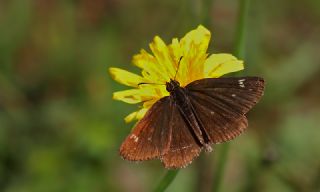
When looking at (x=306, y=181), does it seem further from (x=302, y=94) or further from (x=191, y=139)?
(x=191, y=139)

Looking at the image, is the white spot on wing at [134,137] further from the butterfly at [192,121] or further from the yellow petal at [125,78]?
the yellow petal at [125,78]

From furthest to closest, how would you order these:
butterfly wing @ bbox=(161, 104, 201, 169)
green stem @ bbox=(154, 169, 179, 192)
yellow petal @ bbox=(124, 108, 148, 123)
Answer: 1. yellow petal @ bbox=(124, 108, 148, 123)
2. green stem @ bbox=(154, 169, 179, 192)
3. butterfly wing @ bbox=(161, 104, 201, 169)

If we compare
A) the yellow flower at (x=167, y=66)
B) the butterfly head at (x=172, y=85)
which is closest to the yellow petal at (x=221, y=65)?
the yellow flower at (x=167, y=66)

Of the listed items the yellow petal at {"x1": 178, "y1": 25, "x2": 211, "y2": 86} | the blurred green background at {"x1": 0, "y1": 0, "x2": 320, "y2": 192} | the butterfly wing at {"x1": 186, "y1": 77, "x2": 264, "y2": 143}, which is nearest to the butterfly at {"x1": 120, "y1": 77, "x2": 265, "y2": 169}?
the butterfly wing at {"x1": 186, "y1": 77, "x2": 264, "y2": 143}

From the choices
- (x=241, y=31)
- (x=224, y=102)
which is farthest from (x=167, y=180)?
(x=241, y=31)

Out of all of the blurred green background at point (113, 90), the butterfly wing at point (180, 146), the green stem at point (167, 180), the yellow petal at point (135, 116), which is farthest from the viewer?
the blurred green background at point (113, 90)

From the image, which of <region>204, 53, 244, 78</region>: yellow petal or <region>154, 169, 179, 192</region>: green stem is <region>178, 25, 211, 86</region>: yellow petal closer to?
<region>204, 53, 244, 78</region>: yellow petal

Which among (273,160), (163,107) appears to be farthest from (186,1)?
(163,107)
